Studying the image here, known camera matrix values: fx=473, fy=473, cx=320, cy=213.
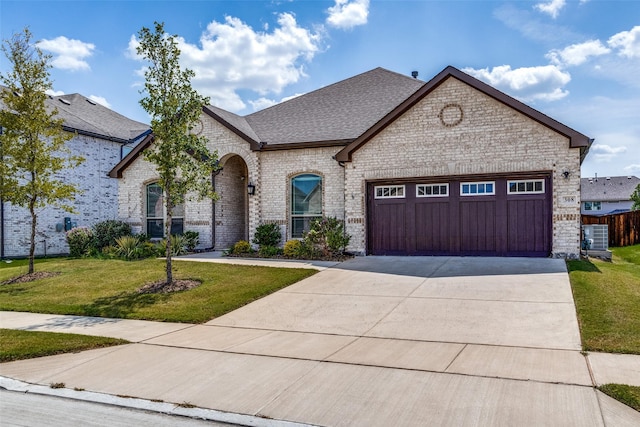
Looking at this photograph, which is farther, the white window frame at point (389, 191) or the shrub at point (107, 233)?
the shrub at point (107, 233)

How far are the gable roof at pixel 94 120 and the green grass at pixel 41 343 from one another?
636 inches

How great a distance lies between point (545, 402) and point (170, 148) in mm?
9119

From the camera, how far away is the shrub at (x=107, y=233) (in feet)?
60.9

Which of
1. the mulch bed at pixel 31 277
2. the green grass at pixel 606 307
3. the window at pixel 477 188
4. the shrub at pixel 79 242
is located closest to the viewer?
the green grass at pixel 606 307

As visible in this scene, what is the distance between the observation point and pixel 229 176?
1978 centimetres

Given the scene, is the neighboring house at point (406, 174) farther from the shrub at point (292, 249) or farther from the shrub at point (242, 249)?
the shrub at point (292, 249)

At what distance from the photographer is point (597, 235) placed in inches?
609

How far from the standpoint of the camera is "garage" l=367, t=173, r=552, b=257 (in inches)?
548

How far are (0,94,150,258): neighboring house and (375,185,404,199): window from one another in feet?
40.9

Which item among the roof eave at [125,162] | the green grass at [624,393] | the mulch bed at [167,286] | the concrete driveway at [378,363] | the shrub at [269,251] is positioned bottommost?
the concrete driveway at [378,363]

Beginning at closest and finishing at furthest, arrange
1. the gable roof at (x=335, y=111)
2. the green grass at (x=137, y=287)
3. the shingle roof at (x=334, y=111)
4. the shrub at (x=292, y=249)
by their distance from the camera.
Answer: the green grass at (x=137, y=287) → the shrub at (x=292, y=249) → the gable roof at (x=335, y=111) → the shingle roof at (x=334, y=111)

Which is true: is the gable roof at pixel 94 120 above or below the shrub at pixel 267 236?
above

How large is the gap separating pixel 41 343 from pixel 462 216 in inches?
457

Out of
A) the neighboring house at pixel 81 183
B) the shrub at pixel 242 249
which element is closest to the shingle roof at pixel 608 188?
the shrub at pixel 242 249
